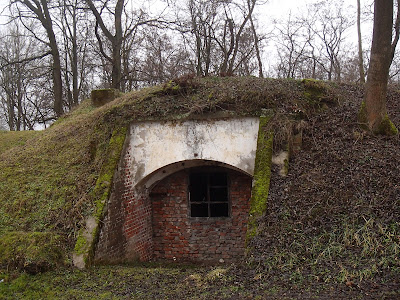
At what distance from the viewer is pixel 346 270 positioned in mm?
4859

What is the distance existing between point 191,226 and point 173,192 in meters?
1.01

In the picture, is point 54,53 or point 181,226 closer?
point 181,226

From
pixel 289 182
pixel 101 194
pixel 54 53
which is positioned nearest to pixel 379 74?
pixel 289 182

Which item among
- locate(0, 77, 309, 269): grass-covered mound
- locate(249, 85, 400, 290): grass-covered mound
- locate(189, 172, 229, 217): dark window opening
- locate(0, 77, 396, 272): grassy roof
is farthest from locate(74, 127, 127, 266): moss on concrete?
locate(249, 85, 400, 290): grass-covered mound

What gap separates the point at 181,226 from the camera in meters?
9.19

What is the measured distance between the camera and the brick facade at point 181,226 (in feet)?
28.4

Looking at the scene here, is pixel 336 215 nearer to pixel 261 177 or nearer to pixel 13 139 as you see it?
pixel 261 177

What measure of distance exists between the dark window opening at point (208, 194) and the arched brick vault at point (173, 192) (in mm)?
232

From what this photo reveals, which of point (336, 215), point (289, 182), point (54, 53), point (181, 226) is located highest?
point (54, 53)

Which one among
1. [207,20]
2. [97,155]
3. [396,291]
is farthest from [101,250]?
[207,20]

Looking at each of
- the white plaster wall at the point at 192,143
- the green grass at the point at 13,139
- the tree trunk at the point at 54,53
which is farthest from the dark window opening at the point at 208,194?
the tree trunk at the point at 54,53

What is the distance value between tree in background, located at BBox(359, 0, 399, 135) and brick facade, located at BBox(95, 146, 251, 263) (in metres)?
3.22

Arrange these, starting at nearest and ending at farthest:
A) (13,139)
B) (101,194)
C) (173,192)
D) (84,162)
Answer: (101,194) < (84,162) < (173,192) < (13,139)

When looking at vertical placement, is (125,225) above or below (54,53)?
below
